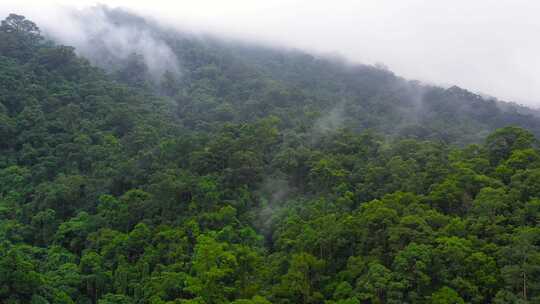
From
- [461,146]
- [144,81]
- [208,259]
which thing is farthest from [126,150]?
[461,146]

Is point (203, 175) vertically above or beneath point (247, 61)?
beneath

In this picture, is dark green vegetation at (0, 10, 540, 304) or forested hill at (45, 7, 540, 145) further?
forested hill at (45, 7, 540, 145)

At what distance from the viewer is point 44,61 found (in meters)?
50.0

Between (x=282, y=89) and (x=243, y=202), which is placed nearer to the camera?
(x=243, y=202)

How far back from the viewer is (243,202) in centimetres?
3331

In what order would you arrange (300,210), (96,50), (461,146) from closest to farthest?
(300,210)
(461,146)
(96,50)

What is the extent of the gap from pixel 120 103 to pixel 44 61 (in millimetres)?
8974

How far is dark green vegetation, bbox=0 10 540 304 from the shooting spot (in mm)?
24062

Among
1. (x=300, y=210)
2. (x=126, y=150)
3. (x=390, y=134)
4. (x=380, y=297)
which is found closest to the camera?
(x=380, y=297)

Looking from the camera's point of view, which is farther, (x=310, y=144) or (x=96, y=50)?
(x=96, y=50)

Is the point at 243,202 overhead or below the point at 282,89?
below

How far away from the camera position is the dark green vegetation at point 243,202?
24.1m

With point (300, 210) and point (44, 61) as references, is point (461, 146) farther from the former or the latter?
point (44, 61)

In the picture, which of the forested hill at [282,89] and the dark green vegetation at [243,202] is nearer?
the dark green vegetation at [243,202]
